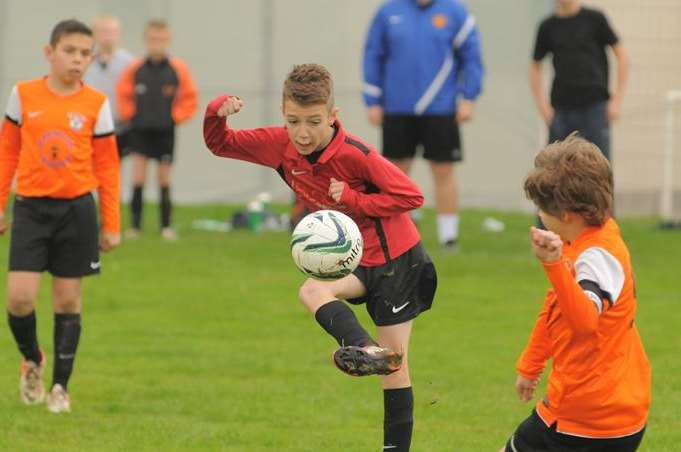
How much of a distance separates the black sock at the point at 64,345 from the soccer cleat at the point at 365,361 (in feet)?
9.19

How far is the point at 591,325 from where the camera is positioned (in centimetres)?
493

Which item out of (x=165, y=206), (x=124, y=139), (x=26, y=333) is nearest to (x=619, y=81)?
(x=165, y=206)

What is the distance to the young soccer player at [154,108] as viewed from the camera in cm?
1585

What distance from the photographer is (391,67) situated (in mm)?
13969

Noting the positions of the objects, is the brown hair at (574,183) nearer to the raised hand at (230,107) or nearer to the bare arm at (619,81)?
Result: the raised hand at (230,107)

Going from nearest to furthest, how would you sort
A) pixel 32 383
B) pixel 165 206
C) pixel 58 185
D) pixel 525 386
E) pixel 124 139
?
pixel 525 386, pixel 58 185, pixel 32 383, pixel 165 206, pixel 124 139

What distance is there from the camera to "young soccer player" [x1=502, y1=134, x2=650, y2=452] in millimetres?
5066

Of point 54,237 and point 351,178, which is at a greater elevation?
point 351,178

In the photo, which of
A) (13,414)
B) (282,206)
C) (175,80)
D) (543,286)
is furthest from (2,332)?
(282,206)

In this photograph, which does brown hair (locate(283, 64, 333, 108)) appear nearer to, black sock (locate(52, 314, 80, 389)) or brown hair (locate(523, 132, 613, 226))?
brown hair (locate(523, 132, 613, 226))

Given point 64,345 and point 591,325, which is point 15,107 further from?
point 591,325

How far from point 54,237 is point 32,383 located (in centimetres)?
88

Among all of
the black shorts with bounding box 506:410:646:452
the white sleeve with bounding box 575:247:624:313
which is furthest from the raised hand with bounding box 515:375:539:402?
the white sleeve with bounding box 575:247:624:313

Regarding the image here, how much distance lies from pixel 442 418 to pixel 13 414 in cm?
235
